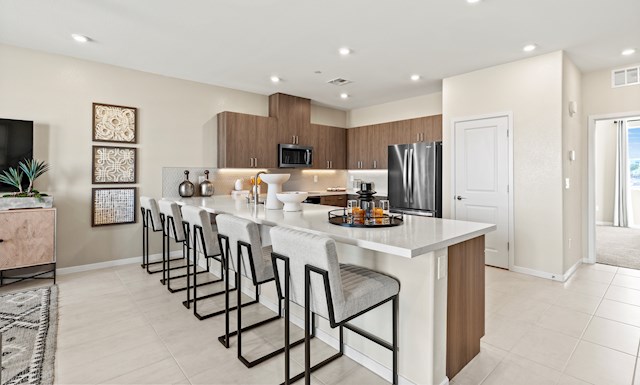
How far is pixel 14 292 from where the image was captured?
3.46m

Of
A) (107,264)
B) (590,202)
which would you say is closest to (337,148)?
(590,202)

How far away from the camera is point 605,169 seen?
→ 7465 mm

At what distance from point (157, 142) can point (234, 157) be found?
108 centimetres

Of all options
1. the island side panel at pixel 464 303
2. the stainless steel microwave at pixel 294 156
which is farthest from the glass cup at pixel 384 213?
the stainless steel microwave at pixel 294 156

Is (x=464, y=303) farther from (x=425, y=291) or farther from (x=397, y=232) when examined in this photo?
(x=397, y=232)

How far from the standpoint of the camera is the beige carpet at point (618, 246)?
4.61 metres

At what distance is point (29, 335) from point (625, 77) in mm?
6803

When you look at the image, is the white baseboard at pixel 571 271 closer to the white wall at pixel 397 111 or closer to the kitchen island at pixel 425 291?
the kitchen island at pixel 425 291

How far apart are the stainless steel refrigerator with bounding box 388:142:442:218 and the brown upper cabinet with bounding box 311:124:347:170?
1394 millimetres

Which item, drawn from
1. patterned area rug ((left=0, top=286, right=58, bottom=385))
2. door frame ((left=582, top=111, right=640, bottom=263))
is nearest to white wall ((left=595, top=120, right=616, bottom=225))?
door frame ((left=582, top=111, right=640, bottom=263))

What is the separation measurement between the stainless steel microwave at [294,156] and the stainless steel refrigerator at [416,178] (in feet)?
4.92

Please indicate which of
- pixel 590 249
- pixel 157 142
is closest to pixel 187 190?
pixel 157 142

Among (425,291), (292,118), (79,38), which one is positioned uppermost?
(79,38)

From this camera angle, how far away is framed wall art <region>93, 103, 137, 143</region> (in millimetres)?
4211
